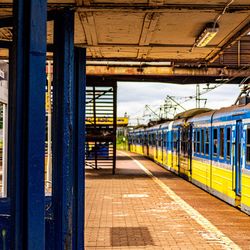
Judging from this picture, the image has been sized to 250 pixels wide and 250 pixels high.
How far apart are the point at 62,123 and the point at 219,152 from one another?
12378 mm

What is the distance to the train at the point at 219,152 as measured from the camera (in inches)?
559

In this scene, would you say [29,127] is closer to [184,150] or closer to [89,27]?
[89,27]

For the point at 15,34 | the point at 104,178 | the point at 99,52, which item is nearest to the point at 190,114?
the point at 104,178

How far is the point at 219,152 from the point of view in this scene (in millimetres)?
17391

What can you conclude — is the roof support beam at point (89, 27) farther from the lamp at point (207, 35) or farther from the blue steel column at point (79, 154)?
the lamp at point (207, 35)

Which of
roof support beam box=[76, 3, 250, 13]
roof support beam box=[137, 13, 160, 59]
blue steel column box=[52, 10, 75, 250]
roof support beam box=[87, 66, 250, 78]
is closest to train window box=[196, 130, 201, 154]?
roof support beam box=[87, 66, 250, 78]

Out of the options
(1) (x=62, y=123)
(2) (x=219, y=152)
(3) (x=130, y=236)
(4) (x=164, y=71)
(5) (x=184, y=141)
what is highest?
(4) (x=164, y=71)

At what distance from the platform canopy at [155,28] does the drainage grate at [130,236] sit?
3177 millimetres

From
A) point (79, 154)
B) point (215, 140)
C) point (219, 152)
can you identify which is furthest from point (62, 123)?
point (215, 140)

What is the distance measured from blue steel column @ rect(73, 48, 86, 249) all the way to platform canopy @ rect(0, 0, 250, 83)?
0.58 metres

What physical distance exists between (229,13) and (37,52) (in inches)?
117

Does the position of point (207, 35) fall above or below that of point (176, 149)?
above

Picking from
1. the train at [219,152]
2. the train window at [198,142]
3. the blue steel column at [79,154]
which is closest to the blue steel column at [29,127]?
the blue steel column at [79,154]

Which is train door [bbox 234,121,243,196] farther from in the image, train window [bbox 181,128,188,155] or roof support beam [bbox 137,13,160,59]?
train window [bbox 181,128,188,155]
